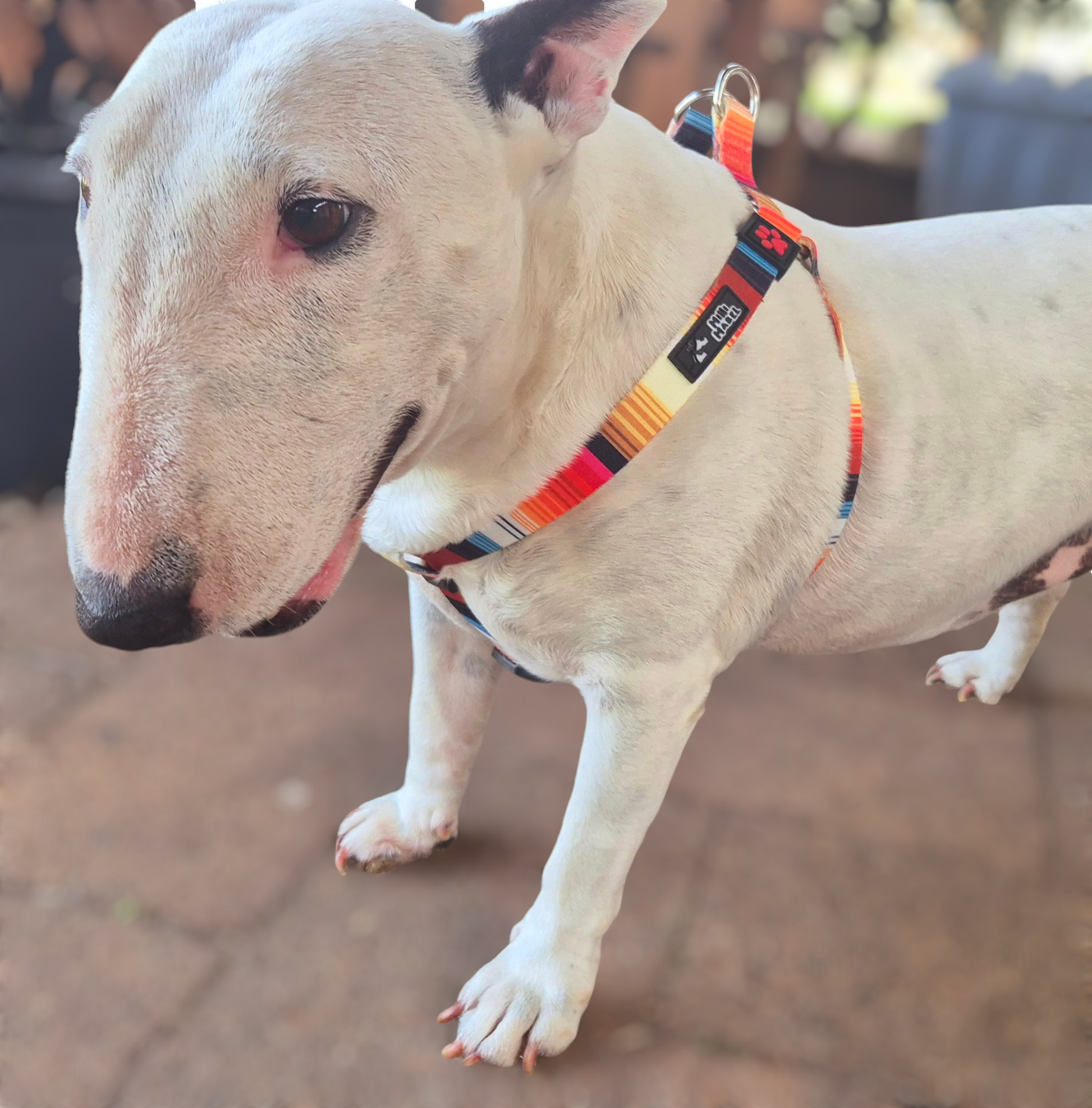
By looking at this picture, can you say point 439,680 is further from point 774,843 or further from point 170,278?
point 170,278

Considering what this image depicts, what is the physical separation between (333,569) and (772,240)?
18.7 inches

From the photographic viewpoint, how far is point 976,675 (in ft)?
4.84

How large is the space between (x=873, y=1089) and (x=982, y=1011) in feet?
0.55

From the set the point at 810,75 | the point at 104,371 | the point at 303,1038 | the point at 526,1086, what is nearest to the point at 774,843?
the point at 526,1086

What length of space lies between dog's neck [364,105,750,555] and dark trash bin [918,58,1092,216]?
78.1 inches

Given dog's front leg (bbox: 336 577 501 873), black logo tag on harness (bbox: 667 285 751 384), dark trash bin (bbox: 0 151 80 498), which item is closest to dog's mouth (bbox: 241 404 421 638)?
black logo tag on harness (bbox: 667 285 751 384)

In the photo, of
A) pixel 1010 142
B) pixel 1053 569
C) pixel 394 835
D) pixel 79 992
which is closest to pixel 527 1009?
pixel 394 835

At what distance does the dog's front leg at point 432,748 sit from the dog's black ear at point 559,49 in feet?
1.83

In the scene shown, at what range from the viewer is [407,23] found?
25.1 inches

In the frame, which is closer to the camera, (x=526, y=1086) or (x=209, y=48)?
(x=209, y=48)

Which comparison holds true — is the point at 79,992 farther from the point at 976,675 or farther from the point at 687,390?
the point at 976,675

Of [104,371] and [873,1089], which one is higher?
[104,371]

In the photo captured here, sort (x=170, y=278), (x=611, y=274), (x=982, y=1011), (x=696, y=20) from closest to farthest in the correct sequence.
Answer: (x=170, y=278), (x=611, y=274), (x=982, y=1011), (x=696, y=20)

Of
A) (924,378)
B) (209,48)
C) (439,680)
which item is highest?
(209,48)
